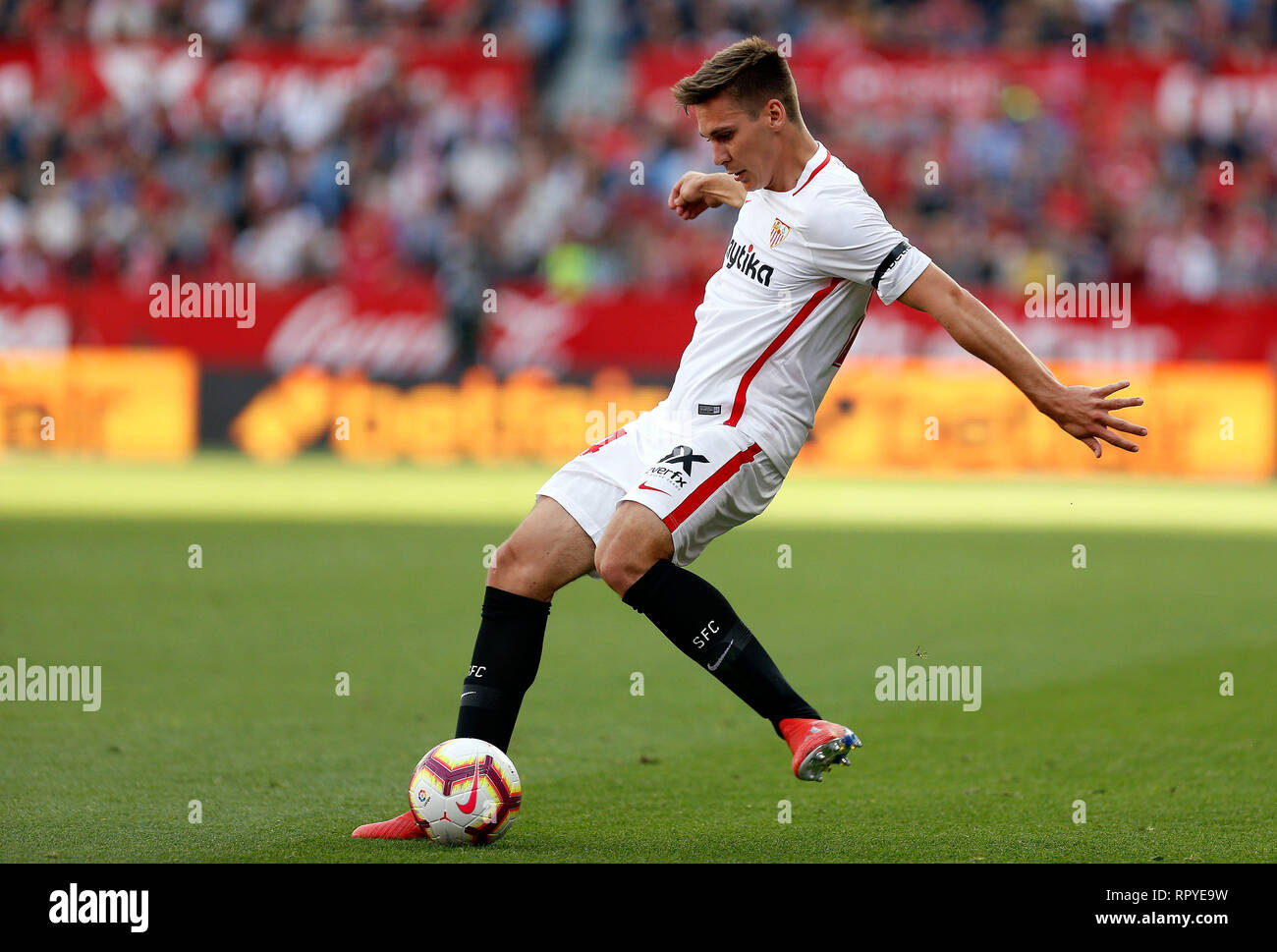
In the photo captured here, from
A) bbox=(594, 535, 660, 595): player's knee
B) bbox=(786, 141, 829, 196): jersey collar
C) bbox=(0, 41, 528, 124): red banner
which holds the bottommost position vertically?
bbox=(594, 535, 660, 595): player's knee

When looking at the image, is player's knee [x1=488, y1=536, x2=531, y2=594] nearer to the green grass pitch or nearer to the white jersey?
the white jersey

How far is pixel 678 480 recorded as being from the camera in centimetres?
511

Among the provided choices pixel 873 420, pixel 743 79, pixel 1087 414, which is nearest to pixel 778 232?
pixel 743 79

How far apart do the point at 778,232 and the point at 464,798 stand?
6.13 feet

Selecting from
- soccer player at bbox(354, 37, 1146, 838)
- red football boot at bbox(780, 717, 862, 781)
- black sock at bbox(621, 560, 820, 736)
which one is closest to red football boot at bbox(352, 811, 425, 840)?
soccer player at bbox(354, 37, 1146, 838)

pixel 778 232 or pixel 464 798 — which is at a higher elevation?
pixel 778 232

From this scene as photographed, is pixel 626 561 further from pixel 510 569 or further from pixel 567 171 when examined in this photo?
pixel 567 171

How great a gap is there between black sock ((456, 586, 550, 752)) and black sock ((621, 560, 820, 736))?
1.30 feet

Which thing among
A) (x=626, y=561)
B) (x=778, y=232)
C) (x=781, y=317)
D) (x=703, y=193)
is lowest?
(x=626, y=561)

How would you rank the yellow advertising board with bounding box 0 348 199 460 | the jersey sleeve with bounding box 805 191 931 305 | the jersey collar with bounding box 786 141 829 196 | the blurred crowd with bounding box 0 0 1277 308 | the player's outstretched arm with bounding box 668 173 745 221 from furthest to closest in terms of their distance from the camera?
1. the blurred crowd with bounding box 0 0 1277 308
2. the yellow advertising board with bounding box 0 348 199 460
3. the player's outstretched arm with bounding box 668 173 745 221
4. the jersey collar with bounding box 786 141 829 196
5. the jersey sleeve with bounding box 805 191 931 305

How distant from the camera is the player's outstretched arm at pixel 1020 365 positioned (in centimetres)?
477

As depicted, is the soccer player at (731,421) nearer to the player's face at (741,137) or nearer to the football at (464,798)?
the player's face at (741,137)

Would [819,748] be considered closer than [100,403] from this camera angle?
Yes

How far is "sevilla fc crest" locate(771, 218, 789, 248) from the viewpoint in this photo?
17.0ft
